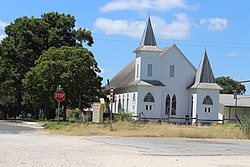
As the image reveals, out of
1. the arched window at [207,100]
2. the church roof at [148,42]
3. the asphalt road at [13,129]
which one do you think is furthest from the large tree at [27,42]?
the asphalt road at [13,129]

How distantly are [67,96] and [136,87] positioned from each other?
15.7 m

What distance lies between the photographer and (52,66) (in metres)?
58.4

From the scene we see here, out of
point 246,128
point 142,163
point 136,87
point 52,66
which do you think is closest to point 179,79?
point 136,87

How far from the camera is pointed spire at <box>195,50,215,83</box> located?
7350 cm

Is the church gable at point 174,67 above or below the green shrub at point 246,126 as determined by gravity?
above

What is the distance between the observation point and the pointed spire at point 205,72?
7350 cm

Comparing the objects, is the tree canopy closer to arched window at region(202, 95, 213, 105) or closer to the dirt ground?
arched window at region(202, 95, 213, 105)

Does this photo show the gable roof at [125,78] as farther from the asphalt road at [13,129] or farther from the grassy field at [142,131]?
the grassy field at [142,131]

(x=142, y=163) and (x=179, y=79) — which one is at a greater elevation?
(x=179, y=79)

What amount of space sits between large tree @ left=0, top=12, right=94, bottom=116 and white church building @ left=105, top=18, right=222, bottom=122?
345 inches

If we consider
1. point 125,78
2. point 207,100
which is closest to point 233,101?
point 207,100

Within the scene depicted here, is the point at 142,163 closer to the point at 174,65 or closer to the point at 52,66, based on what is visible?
the point at 52,66

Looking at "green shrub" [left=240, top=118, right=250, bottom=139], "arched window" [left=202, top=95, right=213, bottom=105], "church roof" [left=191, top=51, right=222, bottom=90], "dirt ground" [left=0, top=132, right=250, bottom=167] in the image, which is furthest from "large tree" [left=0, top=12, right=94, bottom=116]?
"dirt ground" [left=0, top=132, right=250, bottom=167]

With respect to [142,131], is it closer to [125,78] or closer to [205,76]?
[205,76]
